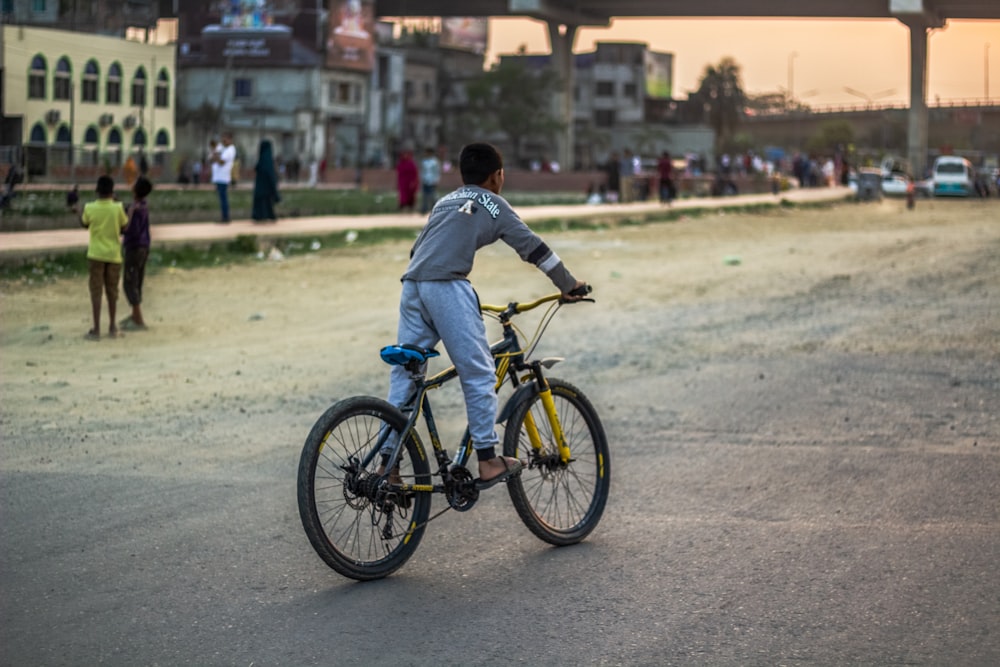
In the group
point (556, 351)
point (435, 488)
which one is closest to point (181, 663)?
point (435, 488)

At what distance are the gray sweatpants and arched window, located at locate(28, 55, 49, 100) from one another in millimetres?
57362

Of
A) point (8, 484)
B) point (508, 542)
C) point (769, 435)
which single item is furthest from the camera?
point (769, 435)

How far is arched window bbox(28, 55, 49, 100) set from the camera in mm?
59219

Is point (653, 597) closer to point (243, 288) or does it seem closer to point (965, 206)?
point (243, 288)

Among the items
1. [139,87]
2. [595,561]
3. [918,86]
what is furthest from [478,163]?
[918,86]

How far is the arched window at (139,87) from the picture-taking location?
222 ft

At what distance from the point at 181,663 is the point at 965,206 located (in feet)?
139

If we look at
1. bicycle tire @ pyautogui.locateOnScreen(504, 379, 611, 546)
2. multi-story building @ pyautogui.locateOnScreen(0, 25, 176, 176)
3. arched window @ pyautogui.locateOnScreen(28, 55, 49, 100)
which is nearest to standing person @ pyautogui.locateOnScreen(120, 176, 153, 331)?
bicycle tire @ pyautogui.locateOnScreen(504, 379, 611, 546)

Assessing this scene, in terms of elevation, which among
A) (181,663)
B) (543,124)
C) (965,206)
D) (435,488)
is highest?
(543,124)

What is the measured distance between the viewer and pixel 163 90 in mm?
70938

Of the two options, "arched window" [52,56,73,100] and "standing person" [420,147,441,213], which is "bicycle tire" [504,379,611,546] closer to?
"standing person" [420,147,441,213]

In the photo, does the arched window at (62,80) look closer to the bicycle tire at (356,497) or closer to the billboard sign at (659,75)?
the bicycle tire at (356,497)

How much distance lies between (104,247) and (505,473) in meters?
7.91

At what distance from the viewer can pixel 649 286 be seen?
17266 mm
